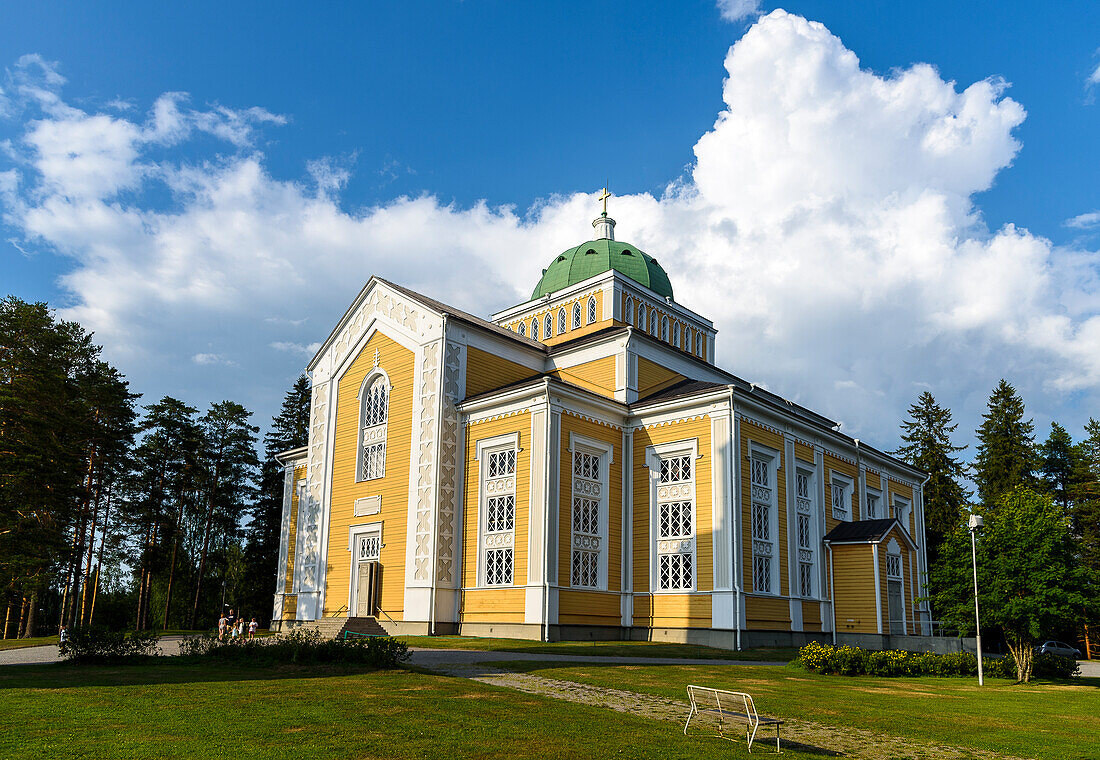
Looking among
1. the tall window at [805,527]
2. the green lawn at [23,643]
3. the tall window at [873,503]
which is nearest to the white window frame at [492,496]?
the tall window at [805,527]

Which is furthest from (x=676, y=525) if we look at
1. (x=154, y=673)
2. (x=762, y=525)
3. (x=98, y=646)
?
(x=98, y=646)

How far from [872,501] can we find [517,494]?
65.2 ft

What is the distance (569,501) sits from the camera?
1121 inches

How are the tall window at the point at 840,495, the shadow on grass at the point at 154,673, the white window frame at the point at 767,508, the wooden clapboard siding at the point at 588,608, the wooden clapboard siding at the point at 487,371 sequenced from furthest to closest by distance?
the tall window at the point at 840,495, the wooden clapboard siding at the point at 487,371, the white window frame at the point at 767,508, the wooden clapboard siding at the point at 588,608, the shadow on grass at the point at 154,673

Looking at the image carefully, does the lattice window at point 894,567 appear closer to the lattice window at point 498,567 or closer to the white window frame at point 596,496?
the white window frame at point 596,496

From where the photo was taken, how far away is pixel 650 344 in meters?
34.0

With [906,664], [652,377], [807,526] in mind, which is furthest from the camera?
[652,377]

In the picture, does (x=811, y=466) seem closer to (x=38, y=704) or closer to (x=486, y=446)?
(x=486, y=446)

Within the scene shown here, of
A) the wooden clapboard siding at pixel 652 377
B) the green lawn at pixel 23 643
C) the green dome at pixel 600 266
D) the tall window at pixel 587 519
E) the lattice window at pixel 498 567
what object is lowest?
the green lawn at pixel 23 643

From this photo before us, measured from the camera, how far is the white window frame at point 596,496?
94.2 ft

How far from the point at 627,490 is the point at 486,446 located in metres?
5.60

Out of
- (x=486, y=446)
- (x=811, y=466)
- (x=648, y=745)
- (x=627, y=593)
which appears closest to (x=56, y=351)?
(x=486, y=446)

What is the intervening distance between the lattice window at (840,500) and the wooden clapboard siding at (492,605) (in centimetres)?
1545

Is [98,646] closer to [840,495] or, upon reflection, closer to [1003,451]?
[840,495]
